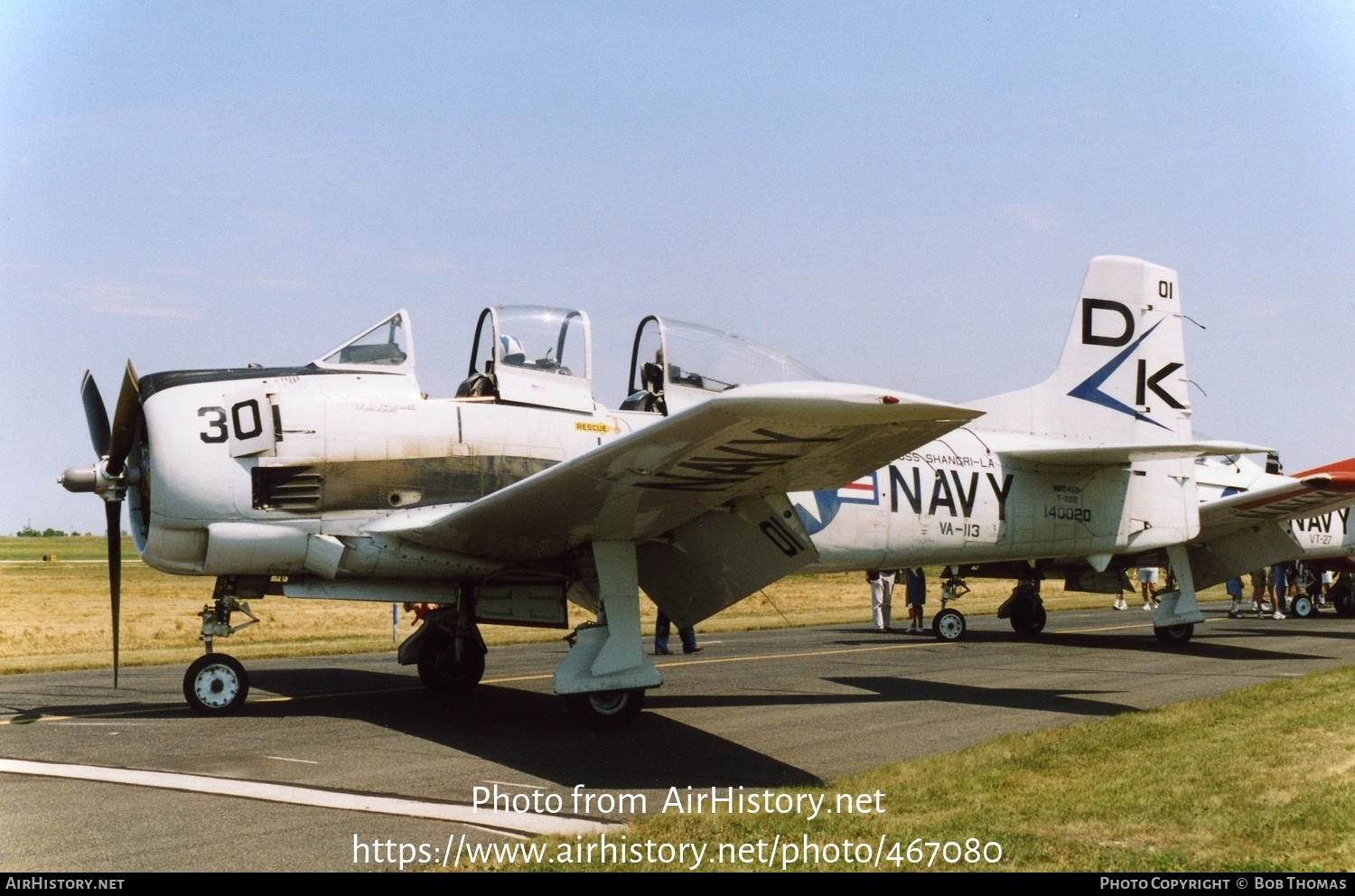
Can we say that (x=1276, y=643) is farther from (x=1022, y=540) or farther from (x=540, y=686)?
(x=540, y=686)

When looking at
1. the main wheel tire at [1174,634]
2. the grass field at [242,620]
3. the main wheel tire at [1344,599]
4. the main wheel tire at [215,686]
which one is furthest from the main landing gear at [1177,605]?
the main wheel tire at [215,686]

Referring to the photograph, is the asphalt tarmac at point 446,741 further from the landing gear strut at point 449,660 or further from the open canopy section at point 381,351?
the open canopy section at point 381,351

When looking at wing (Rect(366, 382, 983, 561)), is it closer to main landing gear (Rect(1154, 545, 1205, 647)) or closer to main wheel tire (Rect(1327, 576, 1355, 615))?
main landing gear (Rect(1154, 545, 1205, 647))

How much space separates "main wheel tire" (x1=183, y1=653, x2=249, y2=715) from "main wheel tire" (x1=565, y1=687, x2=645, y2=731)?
3144mm

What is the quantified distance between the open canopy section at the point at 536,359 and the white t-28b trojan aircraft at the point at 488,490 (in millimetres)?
20

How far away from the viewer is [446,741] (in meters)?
9.36

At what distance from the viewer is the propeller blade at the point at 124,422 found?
1000 centimetres

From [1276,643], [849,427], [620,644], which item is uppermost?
[849,427]

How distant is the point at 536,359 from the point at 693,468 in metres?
3.63

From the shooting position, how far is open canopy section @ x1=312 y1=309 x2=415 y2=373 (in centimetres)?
1101

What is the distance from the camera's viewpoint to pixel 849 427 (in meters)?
7.24

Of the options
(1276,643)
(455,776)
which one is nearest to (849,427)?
(455,776)

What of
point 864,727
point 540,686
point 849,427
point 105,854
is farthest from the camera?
point 540,686
